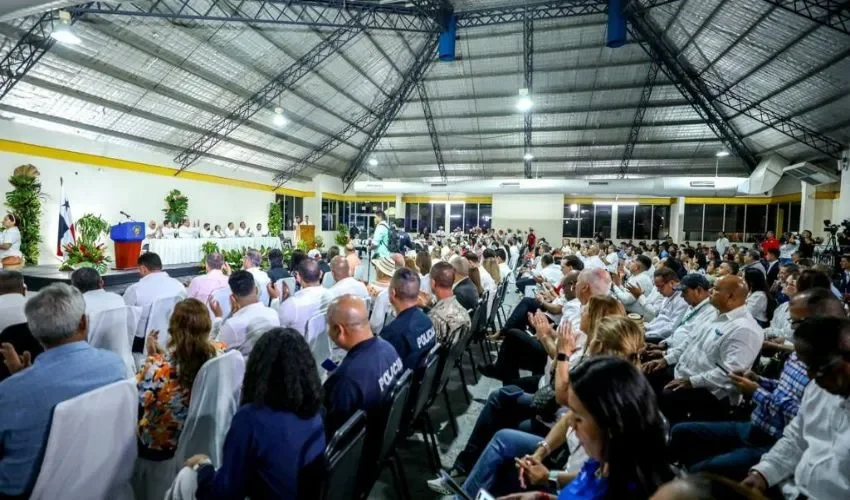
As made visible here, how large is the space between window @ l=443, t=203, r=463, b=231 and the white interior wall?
2.23 m

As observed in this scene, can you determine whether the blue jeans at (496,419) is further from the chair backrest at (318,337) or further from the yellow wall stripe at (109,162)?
the yellow wall stripe at (109,162)

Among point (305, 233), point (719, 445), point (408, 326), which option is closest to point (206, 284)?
point (408, 326)

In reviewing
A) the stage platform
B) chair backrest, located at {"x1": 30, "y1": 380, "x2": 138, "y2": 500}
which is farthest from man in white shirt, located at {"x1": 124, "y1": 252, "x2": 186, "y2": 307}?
the stage platform

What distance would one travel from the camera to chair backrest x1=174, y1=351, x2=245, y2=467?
5.81 feet

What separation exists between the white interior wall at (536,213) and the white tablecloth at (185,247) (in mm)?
11342

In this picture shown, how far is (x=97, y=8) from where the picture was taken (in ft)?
25.8

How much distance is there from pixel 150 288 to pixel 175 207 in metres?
10.9

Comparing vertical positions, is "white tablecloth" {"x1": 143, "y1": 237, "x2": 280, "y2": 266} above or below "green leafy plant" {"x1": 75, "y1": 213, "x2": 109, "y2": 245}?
below

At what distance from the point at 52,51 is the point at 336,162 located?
472 inches

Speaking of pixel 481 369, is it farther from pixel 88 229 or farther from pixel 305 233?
pixel 305 233

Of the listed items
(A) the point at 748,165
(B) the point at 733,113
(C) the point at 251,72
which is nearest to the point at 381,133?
(C) the point at 251,72

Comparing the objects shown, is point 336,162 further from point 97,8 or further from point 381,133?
point 97,8

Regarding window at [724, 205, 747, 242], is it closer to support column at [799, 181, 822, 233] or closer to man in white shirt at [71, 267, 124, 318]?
support column at [799, 181, 822, 233]

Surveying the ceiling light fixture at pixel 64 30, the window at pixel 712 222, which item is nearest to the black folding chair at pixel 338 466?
the ceiling light fixture at pixel 64 30
